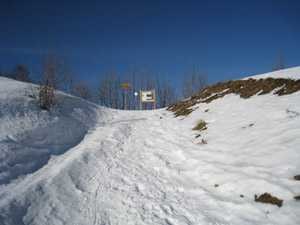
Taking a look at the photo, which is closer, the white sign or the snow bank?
the snow bank

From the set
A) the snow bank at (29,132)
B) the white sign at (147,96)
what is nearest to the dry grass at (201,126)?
the snow bank at (29,132)

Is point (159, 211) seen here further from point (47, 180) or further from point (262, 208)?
point (47, 180)

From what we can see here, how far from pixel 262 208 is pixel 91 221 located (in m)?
2.04

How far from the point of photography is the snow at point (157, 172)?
6.27 feet

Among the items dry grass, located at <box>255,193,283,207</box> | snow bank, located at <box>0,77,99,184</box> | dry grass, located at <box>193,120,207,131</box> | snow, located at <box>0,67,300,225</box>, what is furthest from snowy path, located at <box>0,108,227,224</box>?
dry grass, located at <box>193,120,207,131</box>

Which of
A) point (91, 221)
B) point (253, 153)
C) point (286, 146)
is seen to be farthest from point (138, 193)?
point (286, 146)

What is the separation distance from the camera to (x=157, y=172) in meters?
3.07

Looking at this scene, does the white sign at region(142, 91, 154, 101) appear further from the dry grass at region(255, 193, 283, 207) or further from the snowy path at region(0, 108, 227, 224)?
the dry grass at region(255, 193, 283, 207)

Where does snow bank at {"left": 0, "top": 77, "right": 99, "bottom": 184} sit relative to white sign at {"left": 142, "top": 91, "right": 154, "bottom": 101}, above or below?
below

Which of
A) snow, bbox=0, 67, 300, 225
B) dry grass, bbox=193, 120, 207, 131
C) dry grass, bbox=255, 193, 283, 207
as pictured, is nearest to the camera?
dry grass, bbox=255, 193, 283, 207

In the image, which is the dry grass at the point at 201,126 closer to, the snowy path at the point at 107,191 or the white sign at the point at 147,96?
the snowy path at the point at 107,191

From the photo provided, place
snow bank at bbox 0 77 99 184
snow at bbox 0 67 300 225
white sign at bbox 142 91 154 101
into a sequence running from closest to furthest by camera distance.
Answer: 1. snow at bbox 0 67 300 225
2. snow bank at bbox 0 77 99 184
3. white sign at bbox 142 91 154 101

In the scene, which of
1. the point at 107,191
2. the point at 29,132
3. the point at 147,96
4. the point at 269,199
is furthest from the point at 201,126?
the point at 147,96

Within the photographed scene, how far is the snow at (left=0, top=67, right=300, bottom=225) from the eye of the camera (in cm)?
191
